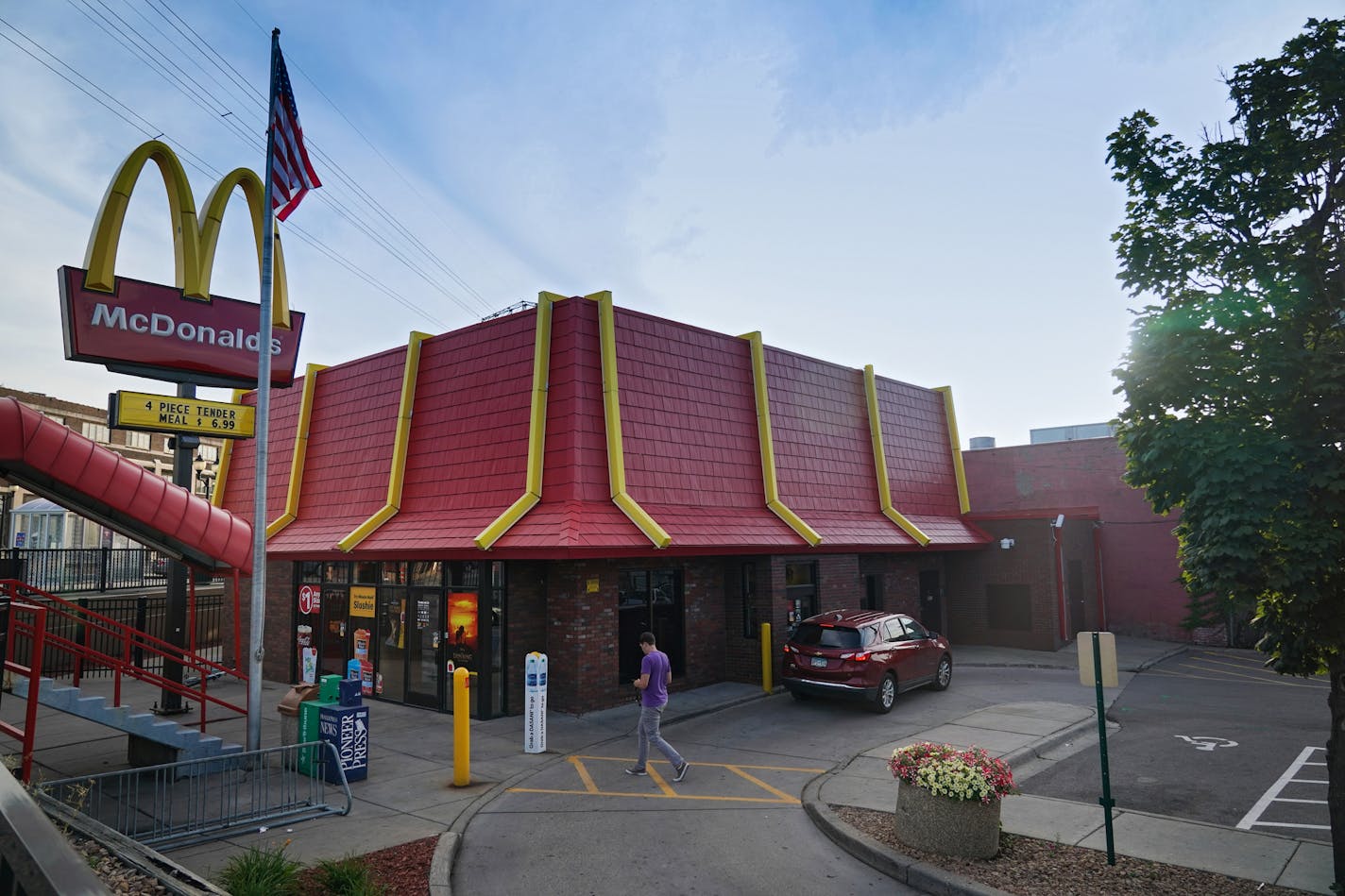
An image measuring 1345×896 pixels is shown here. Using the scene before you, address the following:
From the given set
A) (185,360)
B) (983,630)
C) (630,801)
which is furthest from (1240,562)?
(983,630)

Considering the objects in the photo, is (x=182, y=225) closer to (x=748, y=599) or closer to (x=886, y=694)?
(x=748, y=599)

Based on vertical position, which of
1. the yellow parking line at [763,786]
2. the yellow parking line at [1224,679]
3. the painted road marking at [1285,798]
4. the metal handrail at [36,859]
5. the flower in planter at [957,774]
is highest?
the metal handrail at [36,859]

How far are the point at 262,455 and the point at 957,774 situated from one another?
9.67m

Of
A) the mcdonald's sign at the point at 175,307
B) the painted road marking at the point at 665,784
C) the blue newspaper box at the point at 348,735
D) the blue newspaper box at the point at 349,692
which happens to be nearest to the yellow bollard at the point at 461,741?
the painted road marking at the point at 665,784

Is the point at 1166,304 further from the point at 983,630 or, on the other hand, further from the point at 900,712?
the point at 983,630

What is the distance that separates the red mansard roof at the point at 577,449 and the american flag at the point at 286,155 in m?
5.15

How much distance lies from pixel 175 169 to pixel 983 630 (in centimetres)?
2323

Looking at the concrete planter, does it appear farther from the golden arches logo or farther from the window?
the golden arches logo

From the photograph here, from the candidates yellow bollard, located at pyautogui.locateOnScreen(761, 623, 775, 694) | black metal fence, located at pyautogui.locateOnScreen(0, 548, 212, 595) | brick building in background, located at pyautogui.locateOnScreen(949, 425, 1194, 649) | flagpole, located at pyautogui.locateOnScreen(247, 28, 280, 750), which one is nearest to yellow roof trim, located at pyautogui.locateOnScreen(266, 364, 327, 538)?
black metal fence, located at pyautogui.locateOnScreen(0, 548, 212, 595)

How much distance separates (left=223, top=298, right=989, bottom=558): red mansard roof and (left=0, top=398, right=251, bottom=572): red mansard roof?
3.85 metres

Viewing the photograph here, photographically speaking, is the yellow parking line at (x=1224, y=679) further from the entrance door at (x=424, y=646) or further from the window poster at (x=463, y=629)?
the entrance door at (x=424, y=646)

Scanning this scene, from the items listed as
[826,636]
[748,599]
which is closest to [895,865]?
[826,636]

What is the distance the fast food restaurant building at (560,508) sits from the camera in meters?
14.5

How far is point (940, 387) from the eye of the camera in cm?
2584
